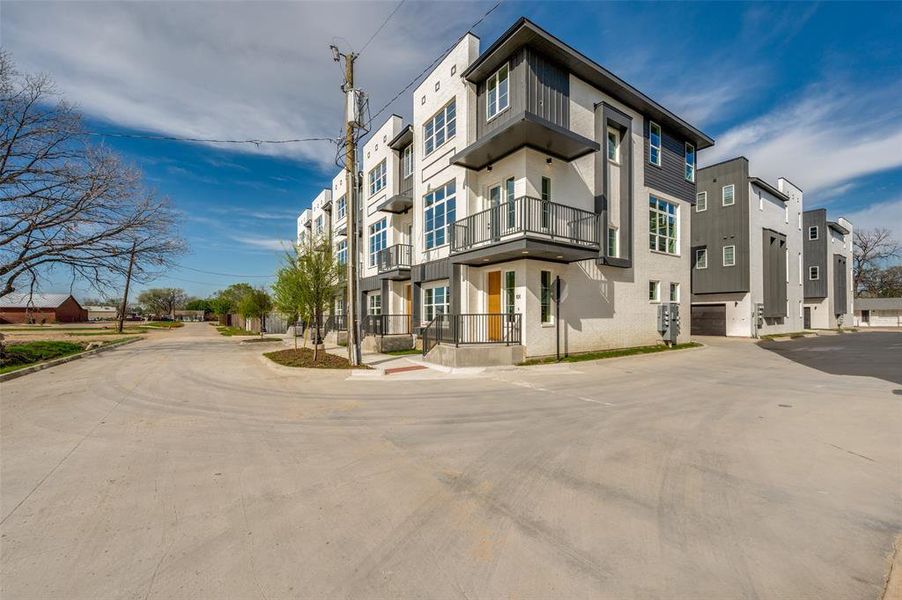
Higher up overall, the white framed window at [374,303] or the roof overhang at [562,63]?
the roof overhang at [562,63]

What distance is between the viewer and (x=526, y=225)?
1216 cm

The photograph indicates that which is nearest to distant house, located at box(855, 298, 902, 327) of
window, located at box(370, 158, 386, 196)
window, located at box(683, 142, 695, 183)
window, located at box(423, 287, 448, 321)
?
window, located at box(683, 142, 695, 183)

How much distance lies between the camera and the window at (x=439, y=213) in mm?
16484

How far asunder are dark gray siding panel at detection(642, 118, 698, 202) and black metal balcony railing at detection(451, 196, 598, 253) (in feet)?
19.2

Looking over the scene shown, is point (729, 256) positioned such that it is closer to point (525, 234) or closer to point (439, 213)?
point (439, 213)

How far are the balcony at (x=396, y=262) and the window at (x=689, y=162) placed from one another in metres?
15.3

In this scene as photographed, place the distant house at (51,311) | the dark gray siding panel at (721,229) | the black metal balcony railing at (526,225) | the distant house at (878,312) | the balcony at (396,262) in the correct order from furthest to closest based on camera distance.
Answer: the distant house at (51,311)
the distant house at (878,312)
the dark gray siding panel at (721,229)
the balcony at (396,262)
the black metal balcony railing at (526,225)

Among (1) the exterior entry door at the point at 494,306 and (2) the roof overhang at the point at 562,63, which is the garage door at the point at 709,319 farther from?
(1) the exterior entry door at the point at 494,306

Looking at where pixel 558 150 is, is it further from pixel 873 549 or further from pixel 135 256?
pixel 135 256

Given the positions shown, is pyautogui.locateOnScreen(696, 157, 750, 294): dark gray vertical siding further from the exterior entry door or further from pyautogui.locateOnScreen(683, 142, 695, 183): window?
the exterior entry door

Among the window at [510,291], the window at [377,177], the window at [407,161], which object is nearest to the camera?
the window at [510,291]

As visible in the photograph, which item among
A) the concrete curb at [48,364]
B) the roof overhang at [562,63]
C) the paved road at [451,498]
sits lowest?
the concrete curb at [48,364]

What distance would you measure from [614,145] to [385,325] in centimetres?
1350

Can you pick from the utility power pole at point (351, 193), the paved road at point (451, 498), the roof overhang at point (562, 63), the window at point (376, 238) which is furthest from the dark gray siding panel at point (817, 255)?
the utility power pole at point (351, 193)
